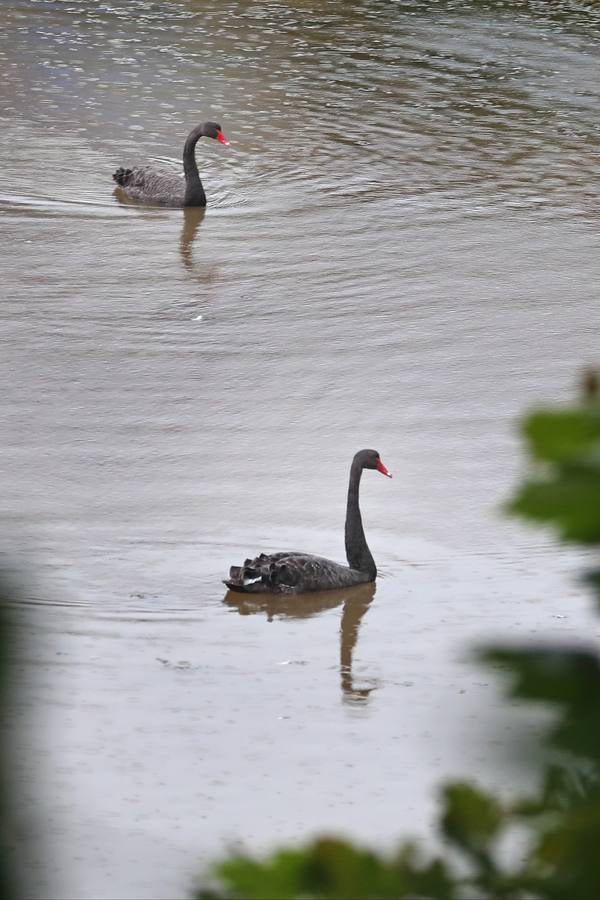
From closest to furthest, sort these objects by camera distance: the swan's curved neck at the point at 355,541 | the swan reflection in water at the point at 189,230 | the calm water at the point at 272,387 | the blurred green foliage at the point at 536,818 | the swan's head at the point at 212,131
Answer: the blurred green foliage at the point at 536,818
the calm water at the point at 272,387
the swan's curved neck at the point at 355,541
the swan reflection in water at the point at 189,230
the swan's head at the point at 212,131

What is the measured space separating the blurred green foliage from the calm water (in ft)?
0.08

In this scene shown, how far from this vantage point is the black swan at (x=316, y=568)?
30.3 feet

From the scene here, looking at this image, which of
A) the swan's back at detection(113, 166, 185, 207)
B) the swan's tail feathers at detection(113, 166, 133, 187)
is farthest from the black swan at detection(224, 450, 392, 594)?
the swan's tail feathers at detection(113, 166, 133, 187)

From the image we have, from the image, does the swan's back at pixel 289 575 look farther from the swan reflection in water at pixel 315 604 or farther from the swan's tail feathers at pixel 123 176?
the swan's tail feathers at pixel 123 176

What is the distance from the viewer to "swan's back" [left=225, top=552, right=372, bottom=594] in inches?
364

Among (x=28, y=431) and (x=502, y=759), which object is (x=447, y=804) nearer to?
(x=502, y=759)

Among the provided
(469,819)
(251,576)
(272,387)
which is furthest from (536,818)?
(272,387)

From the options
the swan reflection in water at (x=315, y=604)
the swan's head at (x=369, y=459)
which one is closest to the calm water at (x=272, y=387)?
the swan reflection in water at (x=315, y=604)

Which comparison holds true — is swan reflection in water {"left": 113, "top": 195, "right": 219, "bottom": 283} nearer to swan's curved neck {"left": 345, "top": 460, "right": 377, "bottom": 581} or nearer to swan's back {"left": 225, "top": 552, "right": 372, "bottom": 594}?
swan's curved neck {"left": 345, "top": 460, "right": 377, "bottom": 581}

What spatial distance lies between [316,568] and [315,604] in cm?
35

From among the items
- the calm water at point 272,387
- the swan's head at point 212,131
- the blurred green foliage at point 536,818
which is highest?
the blurred green foliage at point 536,818

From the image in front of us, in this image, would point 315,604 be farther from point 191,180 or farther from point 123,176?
point 123,176

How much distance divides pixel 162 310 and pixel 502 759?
13.8 m

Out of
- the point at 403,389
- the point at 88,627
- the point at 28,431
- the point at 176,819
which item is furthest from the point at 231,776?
the point at 403,389
